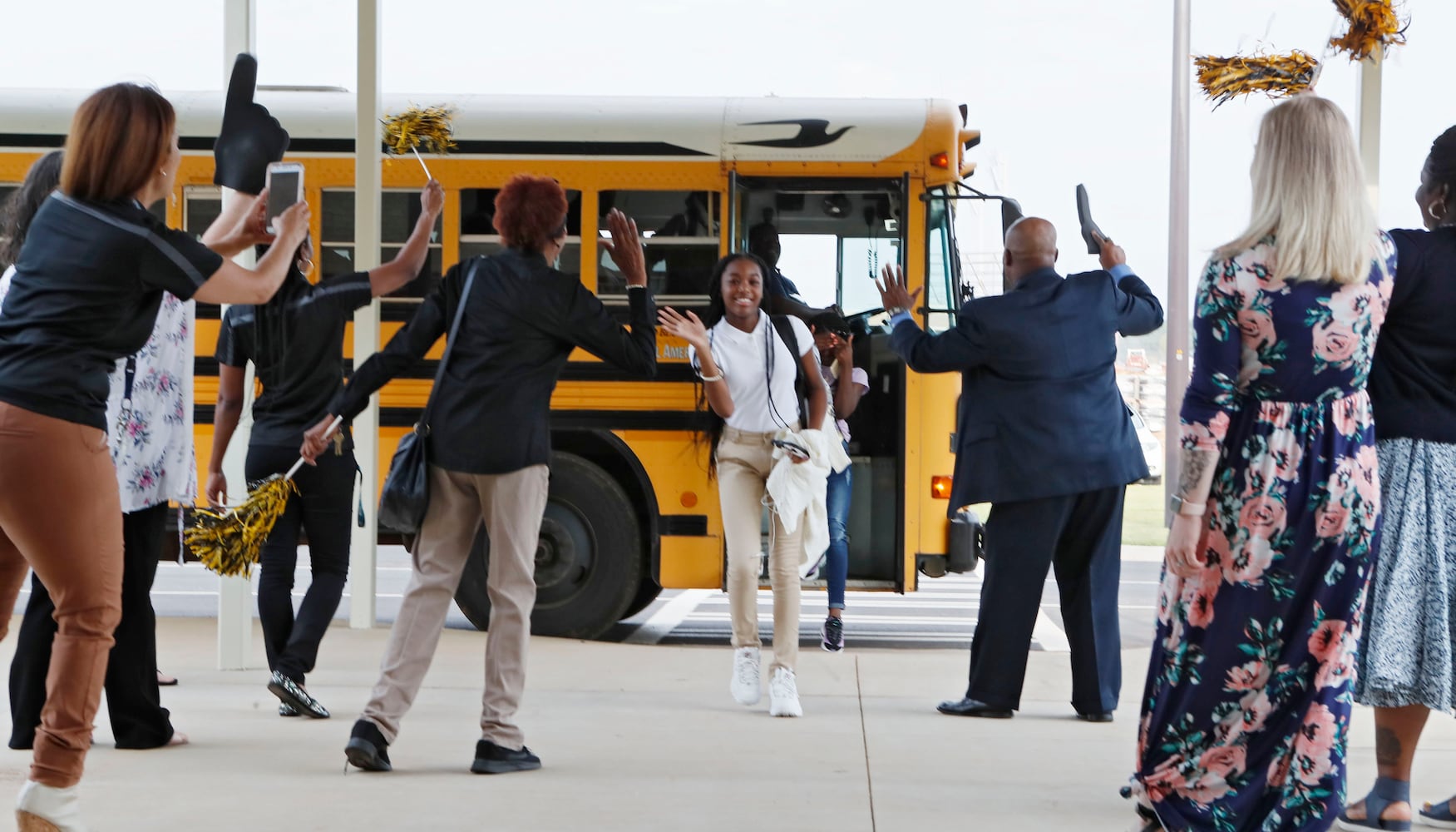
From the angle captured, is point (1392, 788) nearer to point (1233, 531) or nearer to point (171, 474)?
point (1233, 531)

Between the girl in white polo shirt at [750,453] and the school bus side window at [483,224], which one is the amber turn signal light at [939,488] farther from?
the school bus side window at [483,224]

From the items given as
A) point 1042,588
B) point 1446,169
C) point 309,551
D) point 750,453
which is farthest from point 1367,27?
point 309,551

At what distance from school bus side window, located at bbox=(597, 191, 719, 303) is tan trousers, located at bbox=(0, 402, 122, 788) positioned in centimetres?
426

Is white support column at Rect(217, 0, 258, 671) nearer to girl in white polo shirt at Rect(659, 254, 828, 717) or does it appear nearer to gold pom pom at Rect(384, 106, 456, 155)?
gold pom pom at Rect(384, 106, 456, 155)

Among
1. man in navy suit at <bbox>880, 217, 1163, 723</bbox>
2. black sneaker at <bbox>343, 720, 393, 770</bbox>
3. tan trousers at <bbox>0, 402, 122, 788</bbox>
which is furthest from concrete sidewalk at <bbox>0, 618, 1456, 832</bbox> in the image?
tan trousers at <bbox>0, 402, 122, 788</bbox>

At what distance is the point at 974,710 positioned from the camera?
5.89 metres

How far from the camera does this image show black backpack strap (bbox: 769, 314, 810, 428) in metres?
6.16

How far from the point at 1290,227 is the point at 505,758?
276 centimetres

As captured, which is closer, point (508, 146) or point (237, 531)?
point (237, 531)

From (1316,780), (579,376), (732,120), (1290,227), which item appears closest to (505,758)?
(1316,780)

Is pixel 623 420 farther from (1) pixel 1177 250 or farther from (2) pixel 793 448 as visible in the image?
(1) pixel 1177 250

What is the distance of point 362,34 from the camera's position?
7566 mm

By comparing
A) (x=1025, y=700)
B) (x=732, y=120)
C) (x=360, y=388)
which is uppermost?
(x=732, y=120)

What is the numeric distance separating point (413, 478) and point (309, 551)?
47.6 inches
